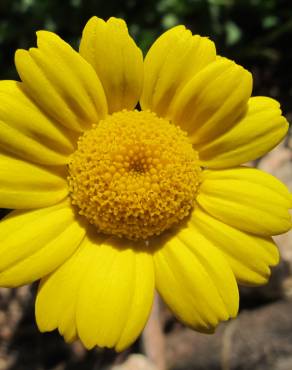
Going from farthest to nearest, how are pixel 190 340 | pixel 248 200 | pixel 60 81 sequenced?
pixel 190 340, pixel 248 200, pixel 60 81

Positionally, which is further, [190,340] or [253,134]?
[190,340]

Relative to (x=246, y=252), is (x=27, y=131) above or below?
above

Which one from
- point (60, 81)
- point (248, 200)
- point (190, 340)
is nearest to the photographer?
point (60, 81)

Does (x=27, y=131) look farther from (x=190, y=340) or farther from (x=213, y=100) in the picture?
(x=190, y=340)

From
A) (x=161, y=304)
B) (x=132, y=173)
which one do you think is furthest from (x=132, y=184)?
(x=161, y=304)

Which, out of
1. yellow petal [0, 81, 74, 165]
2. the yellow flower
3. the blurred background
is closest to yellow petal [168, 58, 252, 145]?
the yellow flower

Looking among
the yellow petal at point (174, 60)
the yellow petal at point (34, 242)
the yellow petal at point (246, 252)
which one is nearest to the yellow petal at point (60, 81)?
the yellow petal at point (174, 60)

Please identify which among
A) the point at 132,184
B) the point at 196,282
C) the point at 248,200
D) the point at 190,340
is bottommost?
the point at 190,340
